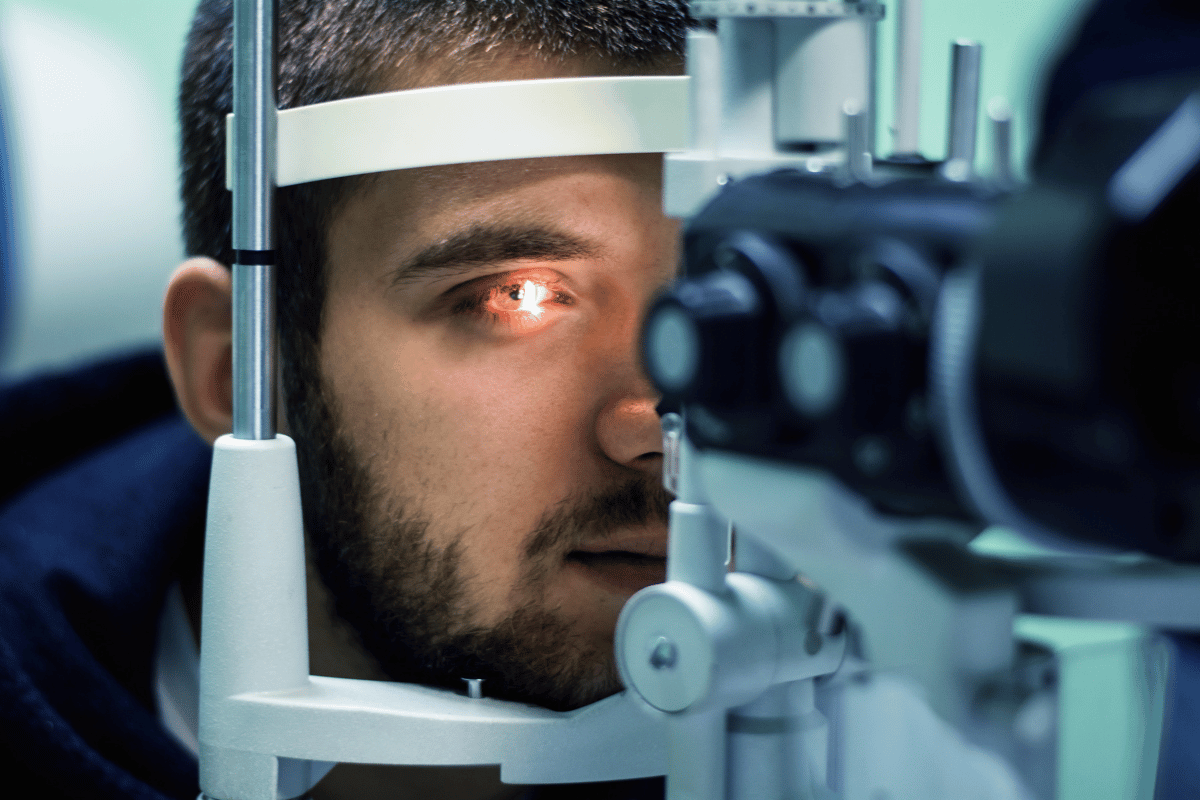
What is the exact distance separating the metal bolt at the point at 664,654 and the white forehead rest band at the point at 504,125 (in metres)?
0.31

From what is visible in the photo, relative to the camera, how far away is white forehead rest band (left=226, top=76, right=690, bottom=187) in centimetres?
73

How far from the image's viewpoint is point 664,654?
0.53 metres

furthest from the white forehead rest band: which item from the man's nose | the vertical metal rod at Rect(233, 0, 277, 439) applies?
the man's nose

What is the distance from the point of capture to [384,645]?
94cm

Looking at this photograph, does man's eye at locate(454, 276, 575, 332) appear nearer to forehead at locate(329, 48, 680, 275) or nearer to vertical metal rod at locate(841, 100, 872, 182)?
forehead at locate(329, 48, 680, 275)

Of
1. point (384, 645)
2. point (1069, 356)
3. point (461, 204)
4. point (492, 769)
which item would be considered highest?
point (461, 204)

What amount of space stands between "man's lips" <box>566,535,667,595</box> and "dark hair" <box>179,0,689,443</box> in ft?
0.80

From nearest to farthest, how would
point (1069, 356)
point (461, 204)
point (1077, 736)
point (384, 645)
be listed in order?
point (1069, 356) → point (1077, 736) → point (461, 204) → point (384, 645)

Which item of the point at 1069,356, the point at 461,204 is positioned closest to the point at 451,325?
the point at 461,204

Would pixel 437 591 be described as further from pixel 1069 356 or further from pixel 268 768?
pixel 1069 356

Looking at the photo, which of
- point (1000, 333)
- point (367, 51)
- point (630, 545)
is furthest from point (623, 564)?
point (1000, 333)

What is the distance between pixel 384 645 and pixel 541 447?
8.9 inches

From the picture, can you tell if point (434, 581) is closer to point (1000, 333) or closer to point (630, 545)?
point (630, 545)

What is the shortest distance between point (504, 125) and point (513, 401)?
179 millimetres
